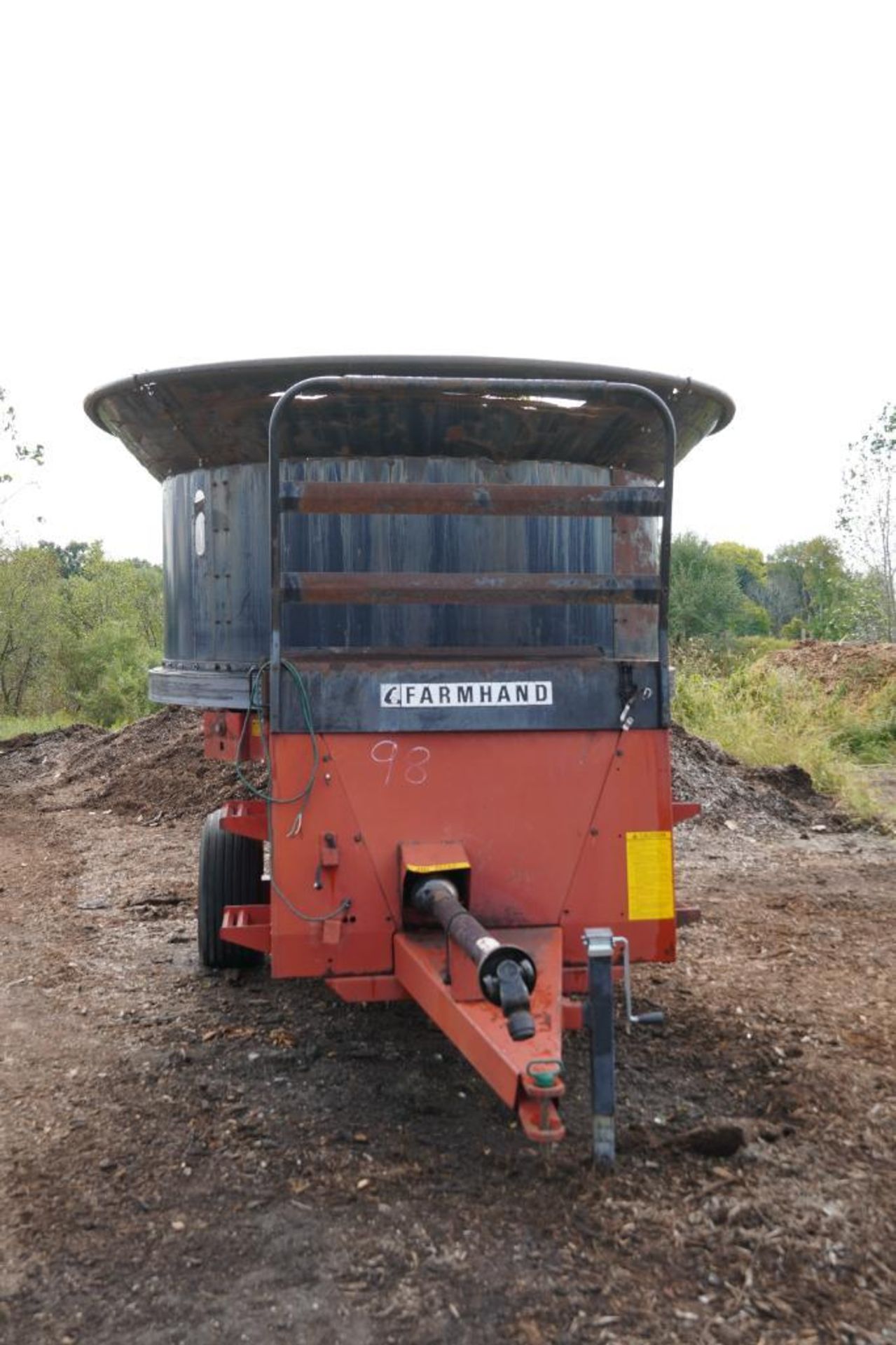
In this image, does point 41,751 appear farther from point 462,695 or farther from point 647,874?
point 647,874

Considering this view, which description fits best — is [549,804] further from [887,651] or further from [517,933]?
[887,651]

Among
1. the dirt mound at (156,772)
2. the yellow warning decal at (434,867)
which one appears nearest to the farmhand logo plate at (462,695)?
the yellow warning decal at (434,867)

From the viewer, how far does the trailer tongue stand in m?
3.95

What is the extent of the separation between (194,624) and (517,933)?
6.44 feet

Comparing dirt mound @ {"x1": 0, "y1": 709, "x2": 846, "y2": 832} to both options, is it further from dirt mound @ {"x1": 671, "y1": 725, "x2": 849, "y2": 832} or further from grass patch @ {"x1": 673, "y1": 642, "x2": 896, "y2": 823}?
grass patch @ {"x1": 673, "y1": 642, "x2": 896, "y2": 823}

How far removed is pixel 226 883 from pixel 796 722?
9.51 m

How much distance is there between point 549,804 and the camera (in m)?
4.10

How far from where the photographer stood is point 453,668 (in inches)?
161

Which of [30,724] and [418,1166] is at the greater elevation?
[418,1166]

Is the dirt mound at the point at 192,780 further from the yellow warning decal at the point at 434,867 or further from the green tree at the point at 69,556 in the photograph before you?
the green tree at the point at 69,556

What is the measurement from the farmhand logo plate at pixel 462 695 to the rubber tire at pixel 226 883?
1.79m

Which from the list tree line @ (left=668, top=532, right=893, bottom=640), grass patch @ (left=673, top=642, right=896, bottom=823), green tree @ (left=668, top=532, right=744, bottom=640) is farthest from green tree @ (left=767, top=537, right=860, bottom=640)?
grass patch @ (left=673, top=642, right=896, bottom=823)

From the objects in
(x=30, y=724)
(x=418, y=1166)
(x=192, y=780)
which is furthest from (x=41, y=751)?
(x=418, y=1166)

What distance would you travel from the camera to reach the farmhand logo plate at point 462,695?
13.3ft
